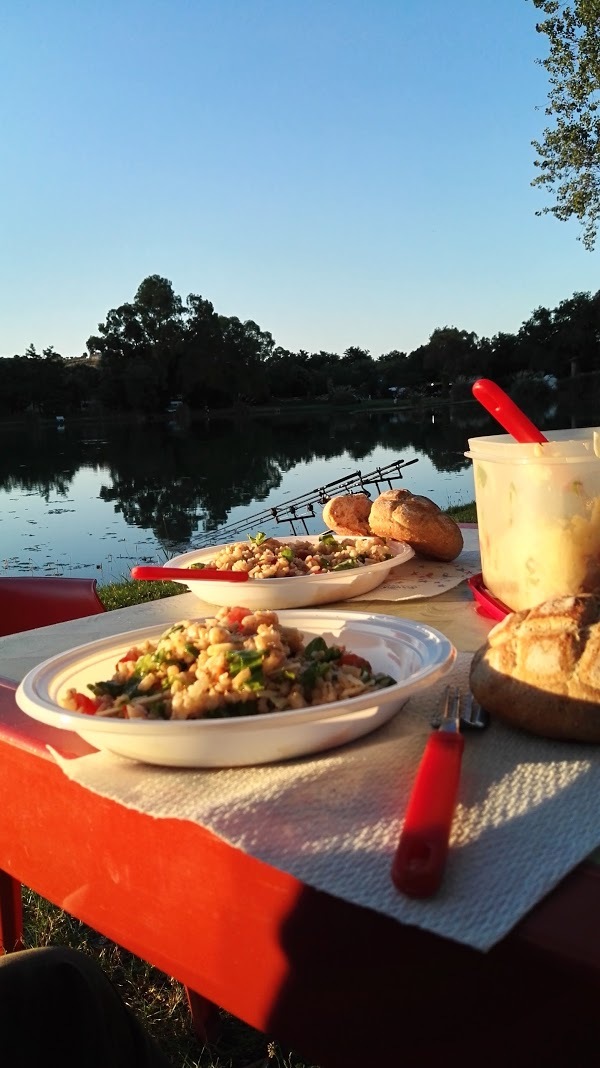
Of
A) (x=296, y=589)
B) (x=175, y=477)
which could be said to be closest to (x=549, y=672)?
(x=296, y=589)

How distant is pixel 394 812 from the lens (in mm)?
732

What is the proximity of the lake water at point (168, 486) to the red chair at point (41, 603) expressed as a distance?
30.0 inches

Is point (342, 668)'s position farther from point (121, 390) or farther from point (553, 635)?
point (121, 390)

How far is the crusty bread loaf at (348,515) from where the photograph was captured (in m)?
2.22

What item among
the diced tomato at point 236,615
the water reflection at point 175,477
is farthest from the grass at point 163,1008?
the water reflection at point 175,477

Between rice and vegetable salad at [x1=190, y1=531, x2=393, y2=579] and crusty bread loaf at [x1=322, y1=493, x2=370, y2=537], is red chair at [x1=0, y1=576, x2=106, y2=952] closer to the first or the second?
rice and vegetable salad at [x1=190, y1=531, x2=393, y2=579]

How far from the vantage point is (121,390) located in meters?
57.8

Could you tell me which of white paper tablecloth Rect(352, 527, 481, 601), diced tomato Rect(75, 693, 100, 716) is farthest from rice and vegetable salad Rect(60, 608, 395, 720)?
white paper tablecloth Rect(352, 527, 481, 601)

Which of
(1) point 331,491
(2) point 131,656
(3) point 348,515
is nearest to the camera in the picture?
(2) point 131,656

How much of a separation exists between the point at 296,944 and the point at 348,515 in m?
1.57

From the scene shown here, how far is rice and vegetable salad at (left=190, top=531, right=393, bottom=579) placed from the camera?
1728 millimetres

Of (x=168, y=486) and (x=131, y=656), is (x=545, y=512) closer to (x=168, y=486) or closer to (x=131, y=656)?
(x=131, y=656)

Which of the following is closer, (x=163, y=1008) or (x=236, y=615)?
(x=236, y=615)

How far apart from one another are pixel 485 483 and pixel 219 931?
0.86 m
